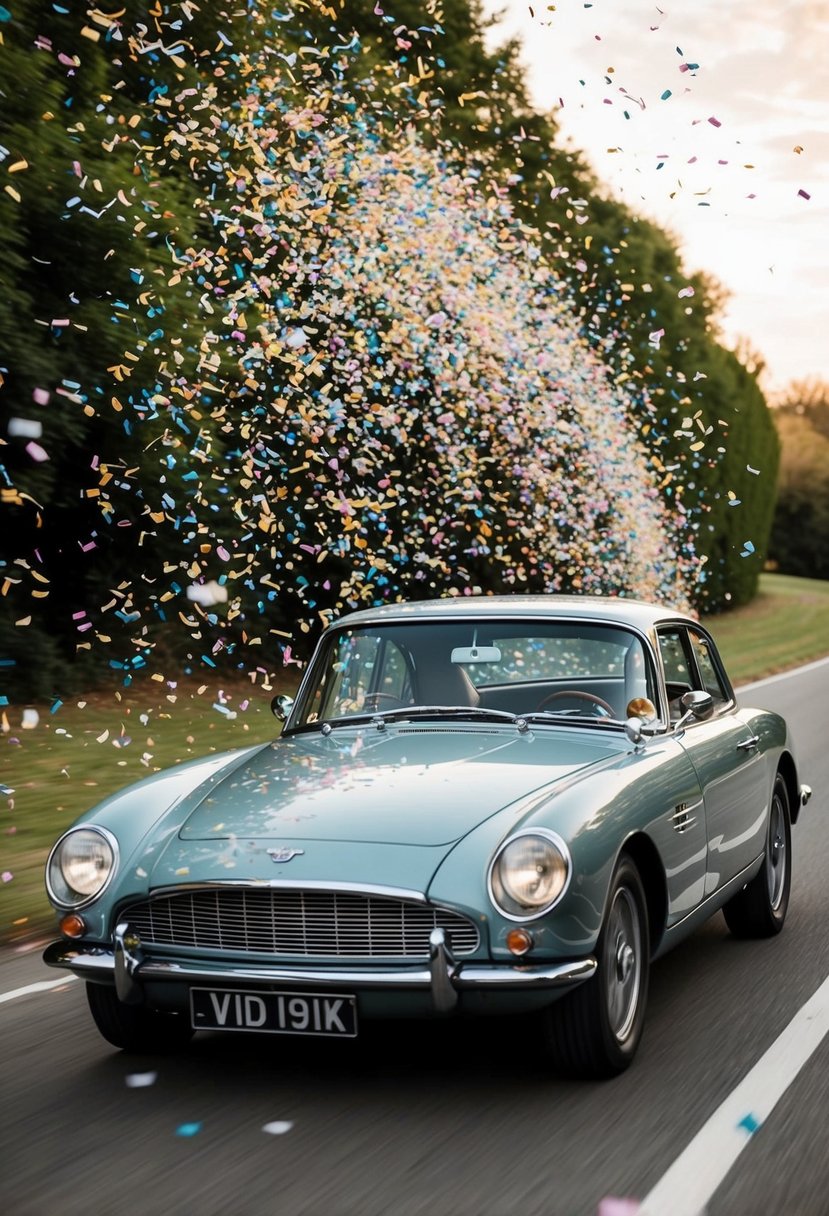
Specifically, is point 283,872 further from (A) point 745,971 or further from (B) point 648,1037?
(A) point 745,971

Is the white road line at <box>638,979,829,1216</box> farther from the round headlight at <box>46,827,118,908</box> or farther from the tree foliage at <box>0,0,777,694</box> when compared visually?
the tree foliage at <box>0,0,777,694</box>

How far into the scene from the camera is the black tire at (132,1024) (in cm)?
499

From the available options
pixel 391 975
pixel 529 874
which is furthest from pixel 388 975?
pixel 529 874


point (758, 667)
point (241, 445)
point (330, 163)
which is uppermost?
point (330, 163)

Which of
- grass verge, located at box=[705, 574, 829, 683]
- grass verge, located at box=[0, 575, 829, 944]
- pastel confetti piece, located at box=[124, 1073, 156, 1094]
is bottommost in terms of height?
grass verge, located at box=[705, 574, 829, 683]

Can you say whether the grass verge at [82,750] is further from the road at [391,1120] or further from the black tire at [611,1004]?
the black tire at [611,1004]

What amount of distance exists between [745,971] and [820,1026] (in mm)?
867

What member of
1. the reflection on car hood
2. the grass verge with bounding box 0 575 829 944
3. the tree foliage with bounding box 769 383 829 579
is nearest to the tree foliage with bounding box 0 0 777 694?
the grass verge with bounding box 0 575 829 944

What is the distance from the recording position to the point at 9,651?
14.2 metres

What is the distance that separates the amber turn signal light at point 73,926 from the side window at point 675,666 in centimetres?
255

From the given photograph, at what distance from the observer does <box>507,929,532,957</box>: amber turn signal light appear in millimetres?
4402

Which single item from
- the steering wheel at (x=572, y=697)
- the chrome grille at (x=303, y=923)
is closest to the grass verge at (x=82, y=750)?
the chrome grille at (x=303, y=923)

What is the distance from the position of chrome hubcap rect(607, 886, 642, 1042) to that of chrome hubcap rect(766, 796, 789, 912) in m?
2.01

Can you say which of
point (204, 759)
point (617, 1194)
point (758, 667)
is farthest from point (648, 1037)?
point (758, 667)
